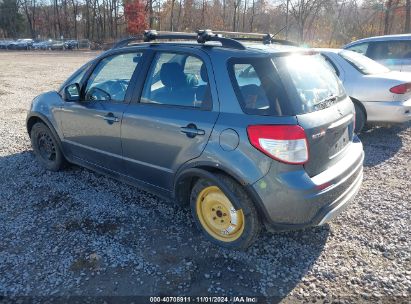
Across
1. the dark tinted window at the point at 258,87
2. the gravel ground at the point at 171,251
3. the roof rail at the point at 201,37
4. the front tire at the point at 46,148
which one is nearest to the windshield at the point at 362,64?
the gravel ground at the point at 171,251

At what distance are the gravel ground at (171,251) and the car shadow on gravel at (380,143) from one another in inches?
28.4

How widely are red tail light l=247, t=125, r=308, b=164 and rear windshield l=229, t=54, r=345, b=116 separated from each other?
0.13 m

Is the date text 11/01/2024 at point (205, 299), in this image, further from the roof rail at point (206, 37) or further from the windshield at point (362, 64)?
the windshield at point (362, 64)

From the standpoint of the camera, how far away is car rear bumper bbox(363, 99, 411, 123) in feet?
18.4

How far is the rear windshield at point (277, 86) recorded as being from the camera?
275 cm

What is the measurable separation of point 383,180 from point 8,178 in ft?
16.1

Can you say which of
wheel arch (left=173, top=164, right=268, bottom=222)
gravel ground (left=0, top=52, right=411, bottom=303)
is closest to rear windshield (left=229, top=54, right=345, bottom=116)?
wheel arch (left=173, top=164, right=268, bottom=222)

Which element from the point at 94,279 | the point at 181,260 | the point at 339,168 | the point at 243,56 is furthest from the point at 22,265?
the point at 339,168

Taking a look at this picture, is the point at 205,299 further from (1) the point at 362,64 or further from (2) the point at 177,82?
(1) the point at 362,64

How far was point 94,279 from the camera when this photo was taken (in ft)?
9.14

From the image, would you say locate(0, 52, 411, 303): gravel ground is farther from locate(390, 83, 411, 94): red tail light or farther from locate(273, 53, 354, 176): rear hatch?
locate(390, 83, 411, 94): red tail light

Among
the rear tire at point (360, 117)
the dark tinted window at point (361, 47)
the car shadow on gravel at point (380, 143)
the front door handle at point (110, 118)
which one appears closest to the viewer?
the front door handle at point (110, 118)

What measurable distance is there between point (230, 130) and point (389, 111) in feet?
13.2

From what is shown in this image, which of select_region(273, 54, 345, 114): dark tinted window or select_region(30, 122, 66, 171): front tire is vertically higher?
select_region(273, 54, 345, 114): dark tinted window
